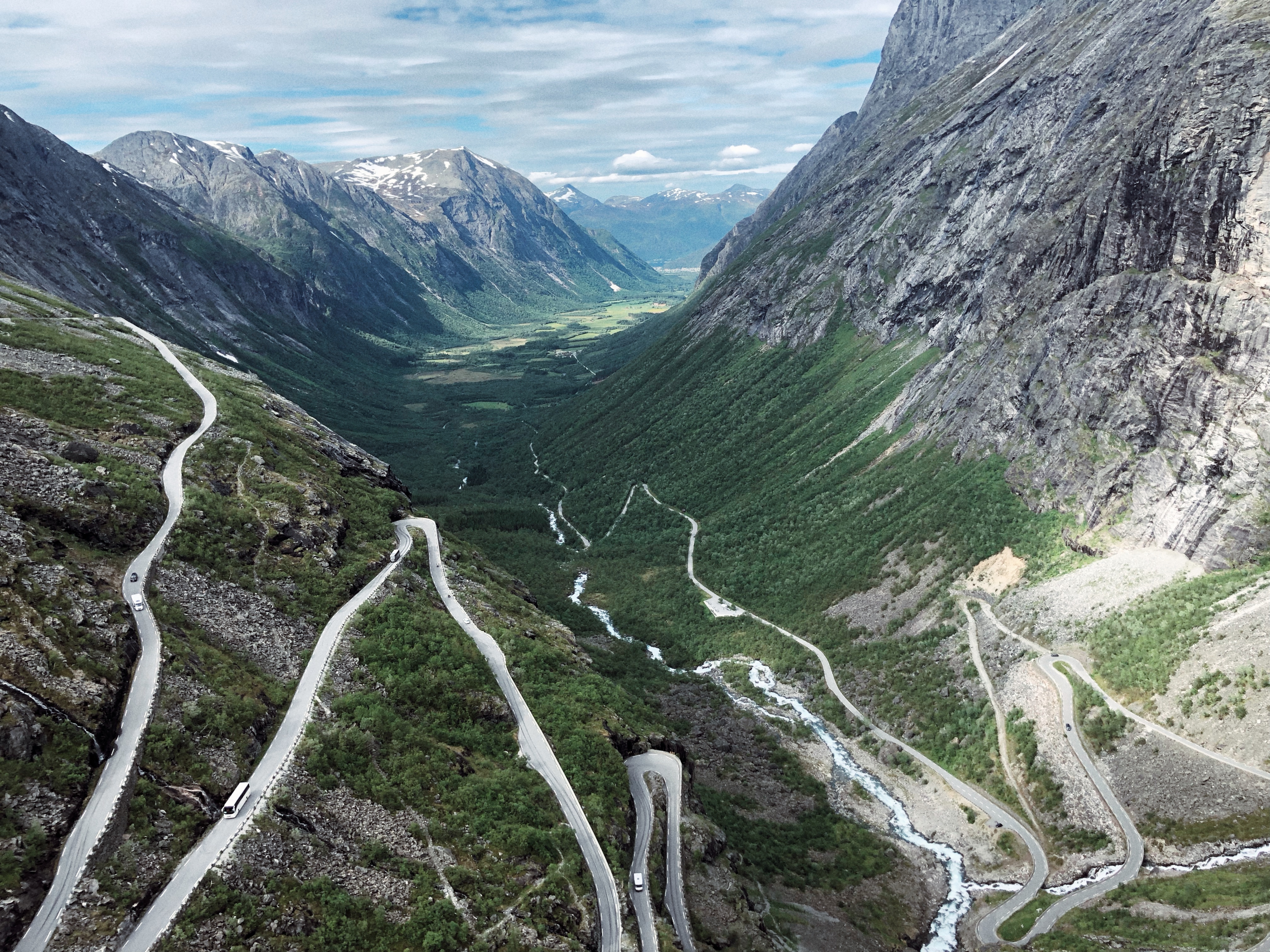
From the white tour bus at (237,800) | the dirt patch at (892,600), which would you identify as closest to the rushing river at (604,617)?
the dirt patch at (892,600)

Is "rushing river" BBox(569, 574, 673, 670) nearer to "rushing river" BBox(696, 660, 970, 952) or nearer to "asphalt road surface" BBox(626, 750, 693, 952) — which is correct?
"rushing river" BBox(696, 660, 970, 952)

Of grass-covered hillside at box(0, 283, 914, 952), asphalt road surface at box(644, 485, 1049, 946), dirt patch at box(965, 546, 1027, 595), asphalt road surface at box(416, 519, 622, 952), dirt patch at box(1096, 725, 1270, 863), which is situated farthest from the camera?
dirt patch at box(965, 546, 1027, 595)

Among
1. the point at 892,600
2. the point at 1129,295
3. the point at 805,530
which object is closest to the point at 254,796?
the point at 892,600

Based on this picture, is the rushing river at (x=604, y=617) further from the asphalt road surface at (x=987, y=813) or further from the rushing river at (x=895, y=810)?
the asphalt road surface at (x=987, y=813)

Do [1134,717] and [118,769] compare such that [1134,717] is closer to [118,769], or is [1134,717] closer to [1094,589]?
[1094,589]

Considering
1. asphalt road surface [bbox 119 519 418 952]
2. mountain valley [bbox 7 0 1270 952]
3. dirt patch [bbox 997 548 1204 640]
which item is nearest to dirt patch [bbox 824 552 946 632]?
mountain valley [bbox 7 0 1270 952]

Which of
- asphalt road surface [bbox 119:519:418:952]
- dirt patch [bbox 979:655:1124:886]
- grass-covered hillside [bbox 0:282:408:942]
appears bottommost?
dirt patch [bbox 979:655:1124:886]
